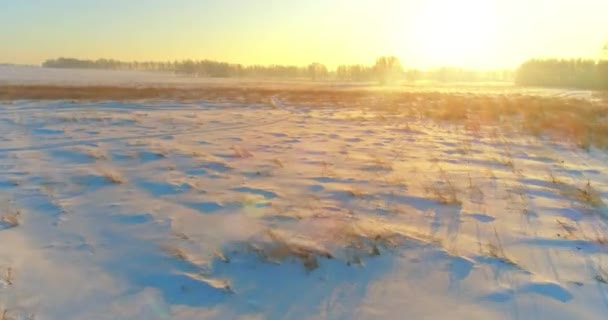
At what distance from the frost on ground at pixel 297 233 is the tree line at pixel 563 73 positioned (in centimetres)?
6878

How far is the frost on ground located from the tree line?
68.8 m

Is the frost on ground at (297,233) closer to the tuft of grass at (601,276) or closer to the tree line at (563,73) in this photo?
the tuft of grass at (601,276)

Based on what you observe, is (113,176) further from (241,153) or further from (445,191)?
(445,191)

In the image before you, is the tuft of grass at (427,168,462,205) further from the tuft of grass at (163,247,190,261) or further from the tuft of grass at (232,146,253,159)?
the tuft of grass at (232,146,253,159)

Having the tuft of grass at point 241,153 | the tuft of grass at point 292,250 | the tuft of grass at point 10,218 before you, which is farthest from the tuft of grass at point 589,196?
the tuft of grass at point 10,218

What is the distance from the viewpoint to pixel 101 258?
3631 mm

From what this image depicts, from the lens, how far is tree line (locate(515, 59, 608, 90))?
67.7 meters

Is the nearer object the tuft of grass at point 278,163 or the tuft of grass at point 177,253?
the tuft of grass at point 177,253

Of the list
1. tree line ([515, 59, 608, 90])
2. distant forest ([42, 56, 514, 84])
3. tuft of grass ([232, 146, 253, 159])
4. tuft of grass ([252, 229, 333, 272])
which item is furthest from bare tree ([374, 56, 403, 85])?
tuft of grass ([252, 229, 333, 272])

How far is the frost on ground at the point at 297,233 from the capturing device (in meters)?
3.03

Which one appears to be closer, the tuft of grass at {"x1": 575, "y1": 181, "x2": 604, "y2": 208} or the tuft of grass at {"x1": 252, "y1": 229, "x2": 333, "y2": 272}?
the tuft of grass at {"x1": 252, "y1": 229, "x2": 333, "y2": 272}

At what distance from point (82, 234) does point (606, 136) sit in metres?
12.7

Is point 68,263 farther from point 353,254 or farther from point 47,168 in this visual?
point 47,168

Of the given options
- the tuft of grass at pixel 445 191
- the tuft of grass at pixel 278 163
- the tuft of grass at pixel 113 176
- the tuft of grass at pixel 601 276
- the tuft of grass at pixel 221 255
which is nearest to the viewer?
the tuft of grass at pixel 601 276
